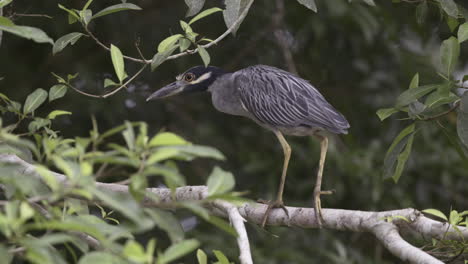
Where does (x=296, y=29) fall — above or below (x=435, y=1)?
below

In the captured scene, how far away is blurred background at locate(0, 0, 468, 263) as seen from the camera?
5.00m

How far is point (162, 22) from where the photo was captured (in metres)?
5.21

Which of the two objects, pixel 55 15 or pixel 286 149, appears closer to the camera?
pixel 286 149

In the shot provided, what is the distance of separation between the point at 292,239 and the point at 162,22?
5.88 ft

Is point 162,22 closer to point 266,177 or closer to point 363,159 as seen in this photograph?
point 266,177

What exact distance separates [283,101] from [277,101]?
3 cm

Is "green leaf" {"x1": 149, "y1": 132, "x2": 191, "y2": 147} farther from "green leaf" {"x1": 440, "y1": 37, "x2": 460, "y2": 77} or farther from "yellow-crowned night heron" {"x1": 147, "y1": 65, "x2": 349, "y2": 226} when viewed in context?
"yellow-crowned night heron" {"x1": 147, "y1": 65, "x2": 349, "y2": 226}

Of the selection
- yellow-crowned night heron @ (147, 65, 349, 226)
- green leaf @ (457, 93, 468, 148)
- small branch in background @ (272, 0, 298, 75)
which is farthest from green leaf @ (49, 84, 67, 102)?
small branch in background @ (272, 0, 298, 75)

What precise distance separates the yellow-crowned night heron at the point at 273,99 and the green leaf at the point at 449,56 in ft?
2.92

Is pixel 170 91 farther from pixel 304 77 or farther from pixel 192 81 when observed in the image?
pixel 304 77

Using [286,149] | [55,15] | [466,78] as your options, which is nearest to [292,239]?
[286,149]

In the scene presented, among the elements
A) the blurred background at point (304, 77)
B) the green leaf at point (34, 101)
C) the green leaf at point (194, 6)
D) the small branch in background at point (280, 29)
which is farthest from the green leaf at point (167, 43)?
the small branch in background at point (280, 29)

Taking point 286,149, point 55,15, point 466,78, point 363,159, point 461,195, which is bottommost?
point 461,195

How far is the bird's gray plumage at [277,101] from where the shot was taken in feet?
12.2
